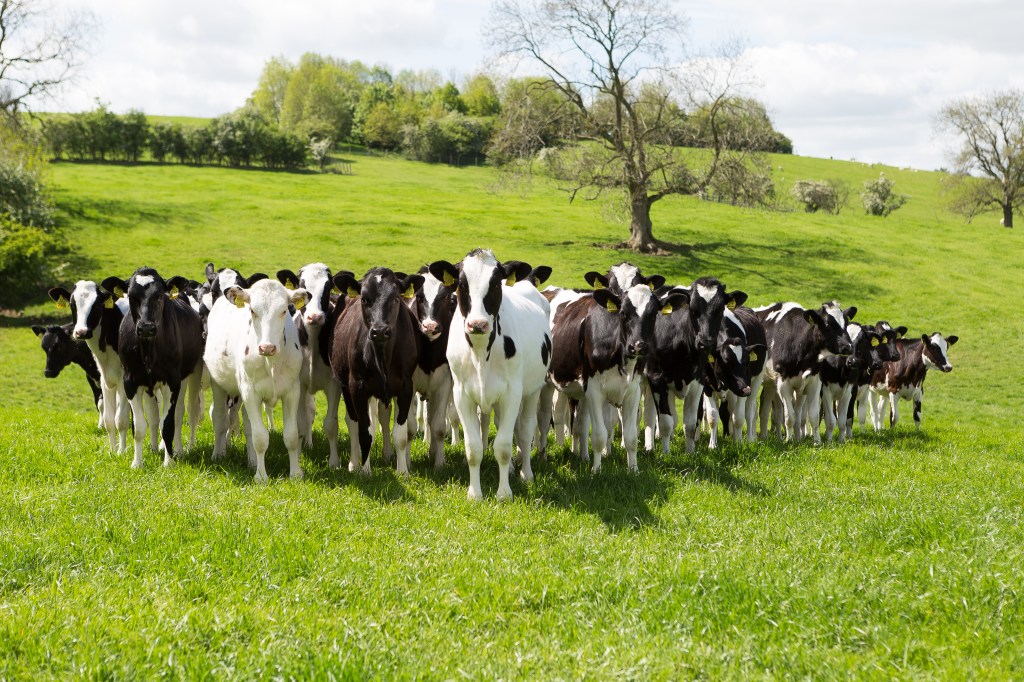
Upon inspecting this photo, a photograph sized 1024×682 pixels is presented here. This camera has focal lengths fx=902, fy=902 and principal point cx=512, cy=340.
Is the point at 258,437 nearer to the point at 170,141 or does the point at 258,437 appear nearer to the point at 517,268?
the point at 517,268

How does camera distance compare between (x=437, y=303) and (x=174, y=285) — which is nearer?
(x=437, y=303)

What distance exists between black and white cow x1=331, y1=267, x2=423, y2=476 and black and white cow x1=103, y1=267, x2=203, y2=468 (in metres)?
2.14

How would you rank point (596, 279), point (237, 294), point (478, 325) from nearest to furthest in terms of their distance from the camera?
point (478, 325), point (237, 294), point (596, 279)

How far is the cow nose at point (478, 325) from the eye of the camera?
8938 mm

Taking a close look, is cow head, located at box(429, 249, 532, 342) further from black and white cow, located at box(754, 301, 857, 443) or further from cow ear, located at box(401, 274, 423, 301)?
black and white cow, located at box(754, 301, 857, 443)

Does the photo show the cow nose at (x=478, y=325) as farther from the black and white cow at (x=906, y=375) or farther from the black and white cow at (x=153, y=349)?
the black and white cow at (x=906, y=375)

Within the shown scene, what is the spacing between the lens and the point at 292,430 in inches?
409

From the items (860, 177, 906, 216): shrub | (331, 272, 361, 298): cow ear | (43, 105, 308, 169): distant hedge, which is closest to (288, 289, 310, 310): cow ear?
(331, 272, 361, 298): cow ear

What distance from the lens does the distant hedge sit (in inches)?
2591

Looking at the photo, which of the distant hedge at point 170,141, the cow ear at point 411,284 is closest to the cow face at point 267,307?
the cow ear at point 411,284

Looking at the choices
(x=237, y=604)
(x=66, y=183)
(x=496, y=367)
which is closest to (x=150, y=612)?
(x=237, y=604)

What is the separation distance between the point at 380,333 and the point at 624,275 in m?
4.20

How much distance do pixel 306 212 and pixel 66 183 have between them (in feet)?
51.2

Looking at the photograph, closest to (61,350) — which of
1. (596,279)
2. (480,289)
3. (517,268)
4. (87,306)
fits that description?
(87,306)
